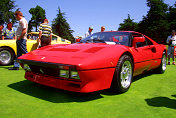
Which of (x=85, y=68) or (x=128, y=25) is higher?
(x=128, y=25)

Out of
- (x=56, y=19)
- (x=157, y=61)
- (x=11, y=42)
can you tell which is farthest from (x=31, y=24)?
(x=157, y=61)

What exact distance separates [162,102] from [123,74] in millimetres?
703

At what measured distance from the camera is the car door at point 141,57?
2.93 meters

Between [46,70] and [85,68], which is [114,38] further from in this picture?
[46,70]

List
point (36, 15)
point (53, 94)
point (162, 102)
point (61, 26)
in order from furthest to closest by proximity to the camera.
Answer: point (36, 15), point (61, 26), point (53, 94), point (162, 102)

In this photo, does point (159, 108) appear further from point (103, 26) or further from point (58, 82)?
point (103, 26)

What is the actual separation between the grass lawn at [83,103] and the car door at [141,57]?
0.51 metres

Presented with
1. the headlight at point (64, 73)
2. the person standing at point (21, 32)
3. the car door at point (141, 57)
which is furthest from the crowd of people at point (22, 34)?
the car door at point (141, 57)

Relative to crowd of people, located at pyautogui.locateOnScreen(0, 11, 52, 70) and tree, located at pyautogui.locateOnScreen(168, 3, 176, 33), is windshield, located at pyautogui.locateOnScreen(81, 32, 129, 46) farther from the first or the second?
tree, located at pyautogui.locateOnScreen(168, 3, 176, 33)

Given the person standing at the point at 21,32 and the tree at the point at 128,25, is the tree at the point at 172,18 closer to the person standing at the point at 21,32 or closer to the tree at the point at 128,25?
the tree at the point at 128,25

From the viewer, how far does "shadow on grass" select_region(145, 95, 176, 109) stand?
2033mm

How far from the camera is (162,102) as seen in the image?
214 centimetres

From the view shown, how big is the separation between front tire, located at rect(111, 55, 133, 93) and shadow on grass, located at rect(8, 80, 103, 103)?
1.02 ft

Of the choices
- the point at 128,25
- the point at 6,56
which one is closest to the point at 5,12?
the point at 6,56
